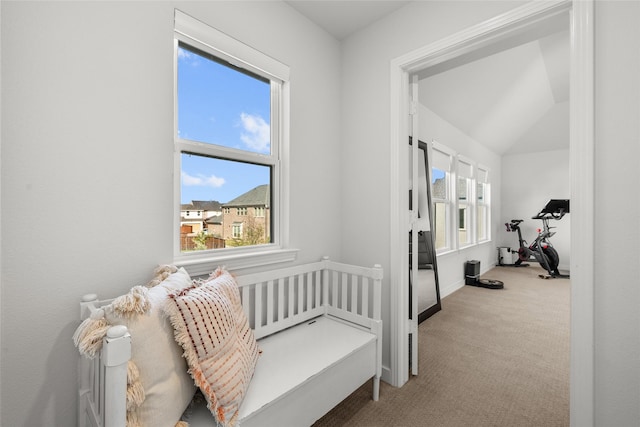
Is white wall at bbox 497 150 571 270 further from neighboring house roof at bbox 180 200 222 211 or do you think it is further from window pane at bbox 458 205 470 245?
neighboring house roof at bbox 180 200 222 211

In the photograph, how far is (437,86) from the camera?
3.42 m

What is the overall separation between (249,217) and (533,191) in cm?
730

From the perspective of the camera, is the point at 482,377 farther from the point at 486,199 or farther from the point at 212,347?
the point at 486,199

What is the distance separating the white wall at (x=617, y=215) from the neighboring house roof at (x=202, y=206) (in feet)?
6.54

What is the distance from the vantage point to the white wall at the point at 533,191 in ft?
20.4

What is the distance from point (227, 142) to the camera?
174 cm

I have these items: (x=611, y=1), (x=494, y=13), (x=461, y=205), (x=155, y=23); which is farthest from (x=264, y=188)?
(x=461, y=205)

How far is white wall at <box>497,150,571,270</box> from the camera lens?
622 centimetres

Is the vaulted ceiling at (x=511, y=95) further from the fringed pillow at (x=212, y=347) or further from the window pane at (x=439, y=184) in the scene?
the fringed pillow at (x=212, y=347)

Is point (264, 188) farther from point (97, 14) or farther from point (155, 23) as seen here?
point (97, 14)

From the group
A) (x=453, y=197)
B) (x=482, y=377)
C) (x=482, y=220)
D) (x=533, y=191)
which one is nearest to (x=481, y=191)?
(x=482, y=220)

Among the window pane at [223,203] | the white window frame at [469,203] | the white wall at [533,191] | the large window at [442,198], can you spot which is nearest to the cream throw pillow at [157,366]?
the window pane at [223,203]

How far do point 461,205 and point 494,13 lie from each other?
3890mm

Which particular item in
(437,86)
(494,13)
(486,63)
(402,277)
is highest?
(486,63)
